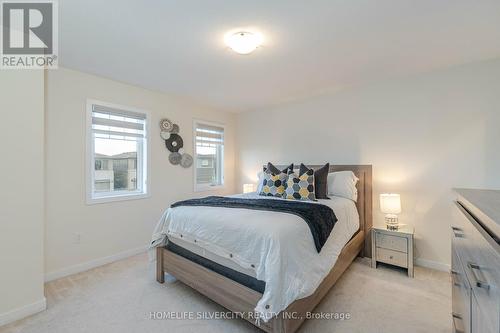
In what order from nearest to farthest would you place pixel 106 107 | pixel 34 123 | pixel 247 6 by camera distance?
1. pixel 247 6
2. pixel 34 123
3. pixel 106 107

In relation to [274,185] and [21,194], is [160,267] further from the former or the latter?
[274,185]

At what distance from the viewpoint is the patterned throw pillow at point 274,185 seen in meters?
3.04

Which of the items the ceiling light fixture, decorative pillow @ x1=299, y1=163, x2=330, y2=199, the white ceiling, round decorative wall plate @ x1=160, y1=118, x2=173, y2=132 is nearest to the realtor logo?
the white ceiling

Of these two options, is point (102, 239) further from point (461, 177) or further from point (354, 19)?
point (461, 177)

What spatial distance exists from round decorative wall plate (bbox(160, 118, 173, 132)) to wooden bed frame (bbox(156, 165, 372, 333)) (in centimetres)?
190

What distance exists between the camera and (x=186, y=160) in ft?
12.8

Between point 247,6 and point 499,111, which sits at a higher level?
point 247,6

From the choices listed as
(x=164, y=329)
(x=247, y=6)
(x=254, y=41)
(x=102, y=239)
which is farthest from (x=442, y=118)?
(x=102, y=239)

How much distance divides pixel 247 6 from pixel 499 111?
281 centimetres

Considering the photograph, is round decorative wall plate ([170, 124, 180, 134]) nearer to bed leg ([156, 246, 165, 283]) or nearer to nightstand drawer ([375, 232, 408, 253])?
bed leg ([156, 246, 165, 283])

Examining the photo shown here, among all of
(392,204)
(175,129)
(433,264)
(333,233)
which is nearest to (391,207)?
(392,204)

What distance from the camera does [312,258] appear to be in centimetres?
172

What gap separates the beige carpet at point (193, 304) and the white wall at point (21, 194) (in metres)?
0.23

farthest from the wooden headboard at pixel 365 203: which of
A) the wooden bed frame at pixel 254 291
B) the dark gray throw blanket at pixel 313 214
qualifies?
the dark gray throw blanket at pixel 313 214
